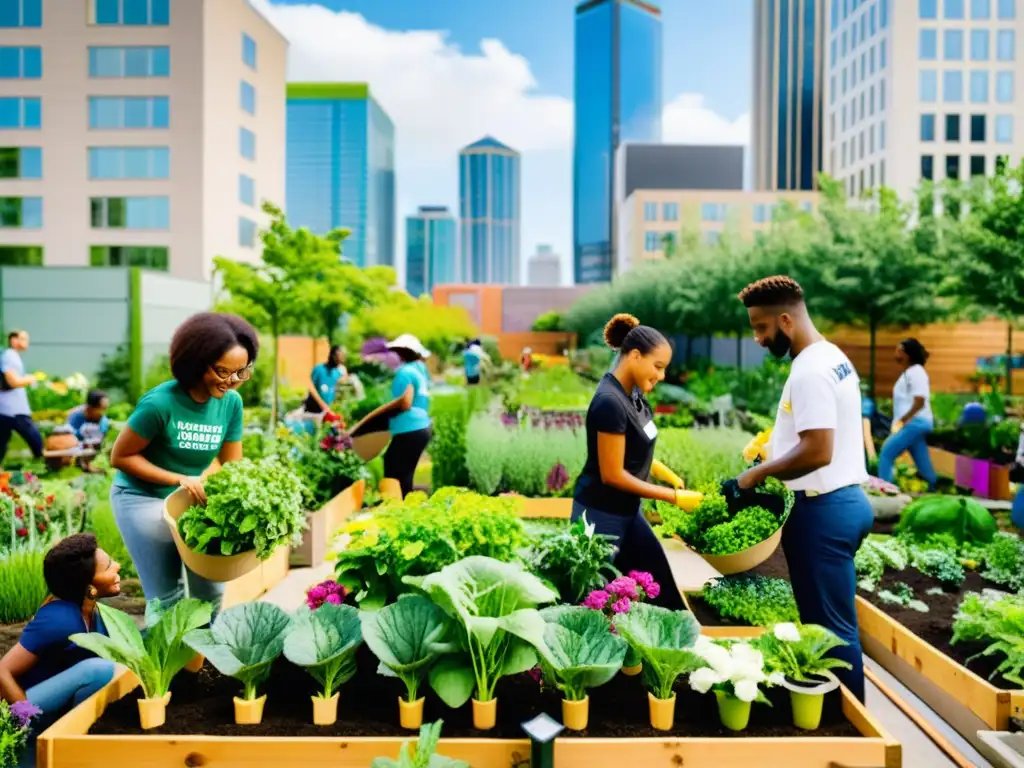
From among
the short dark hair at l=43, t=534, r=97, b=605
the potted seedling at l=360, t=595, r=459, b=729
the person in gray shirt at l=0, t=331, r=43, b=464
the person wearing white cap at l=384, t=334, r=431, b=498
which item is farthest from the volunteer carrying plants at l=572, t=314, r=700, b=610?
the person in gray shirt at l=0, t=331, r=43, b=464

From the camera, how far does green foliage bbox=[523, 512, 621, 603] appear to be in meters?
3.31

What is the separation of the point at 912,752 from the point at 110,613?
2.90m

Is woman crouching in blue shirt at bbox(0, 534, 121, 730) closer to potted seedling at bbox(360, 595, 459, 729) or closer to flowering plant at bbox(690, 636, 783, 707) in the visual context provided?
potted seedling at bbox(360, 595, 459, 729)

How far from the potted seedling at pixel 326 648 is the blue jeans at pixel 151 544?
62 centimetres

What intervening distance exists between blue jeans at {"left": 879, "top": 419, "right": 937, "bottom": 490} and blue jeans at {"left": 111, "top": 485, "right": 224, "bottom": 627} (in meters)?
6.63

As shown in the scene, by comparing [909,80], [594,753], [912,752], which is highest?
[909,80]

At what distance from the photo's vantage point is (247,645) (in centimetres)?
272

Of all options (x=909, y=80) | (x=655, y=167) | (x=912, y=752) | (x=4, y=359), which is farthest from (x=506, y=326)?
(x=912, y=752)

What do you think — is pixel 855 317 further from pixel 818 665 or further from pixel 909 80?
pixel 909 80

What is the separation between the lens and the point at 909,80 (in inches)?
2175

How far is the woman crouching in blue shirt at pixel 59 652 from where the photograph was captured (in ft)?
9.35

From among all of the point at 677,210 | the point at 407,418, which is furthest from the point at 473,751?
the point at 677,210

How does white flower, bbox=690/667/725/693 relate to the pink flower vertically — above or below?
below

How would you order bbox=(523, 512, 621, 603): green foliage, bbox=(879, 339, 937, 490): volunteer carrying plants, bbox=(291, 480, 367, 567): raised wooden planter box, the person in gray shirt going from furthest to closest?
the person in gray shirt
bbox=(879, 339, 937, 490): volunteer carrying plants
bbox=(291, 480, 367, 567): raised wooden planter box
bbox=(523, 512, 621, 603): green foliage
